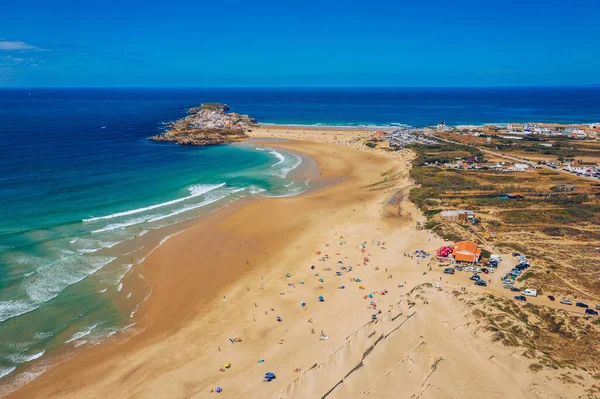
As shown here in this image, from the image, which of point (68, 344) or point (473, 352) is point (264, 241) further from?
point (473, 352)

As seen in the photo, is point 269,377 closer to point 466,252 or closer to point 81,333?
point 81,333

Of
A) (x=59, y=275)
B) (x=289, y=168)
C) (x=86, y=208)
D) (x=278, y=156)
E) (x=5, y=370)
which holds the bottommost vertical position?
(x=5, y=370)

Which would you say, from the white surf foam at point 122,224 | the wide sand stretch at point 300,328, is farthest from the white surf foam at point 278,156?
the white surf foam at point 122,224

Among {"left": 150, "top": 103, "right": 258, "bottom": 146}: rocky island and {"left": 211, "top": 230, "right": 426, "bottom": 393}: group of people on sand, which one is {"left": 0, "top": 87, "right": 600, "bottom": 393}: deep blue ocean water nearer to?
→ {"left": 150, "top": 103, "right": 258, "bottom": 146}: rocky island

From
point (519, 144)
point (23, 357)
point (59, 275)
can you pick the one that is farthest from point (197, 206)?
point (519, 144)

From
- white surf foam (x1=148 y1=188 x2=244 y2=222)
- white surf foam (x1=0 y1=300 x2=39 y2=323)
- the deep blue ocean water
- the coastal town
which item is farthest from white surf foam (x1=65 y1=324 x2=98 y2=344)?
A: the coastal town

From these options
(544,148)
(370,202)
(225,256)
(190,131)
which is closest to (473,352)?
(225,256)

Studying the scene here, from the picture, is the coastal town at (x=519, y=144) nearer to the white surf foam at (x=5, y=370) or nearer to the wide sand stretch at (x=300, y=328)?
the wide sand stretch at (x=300, y=328)
